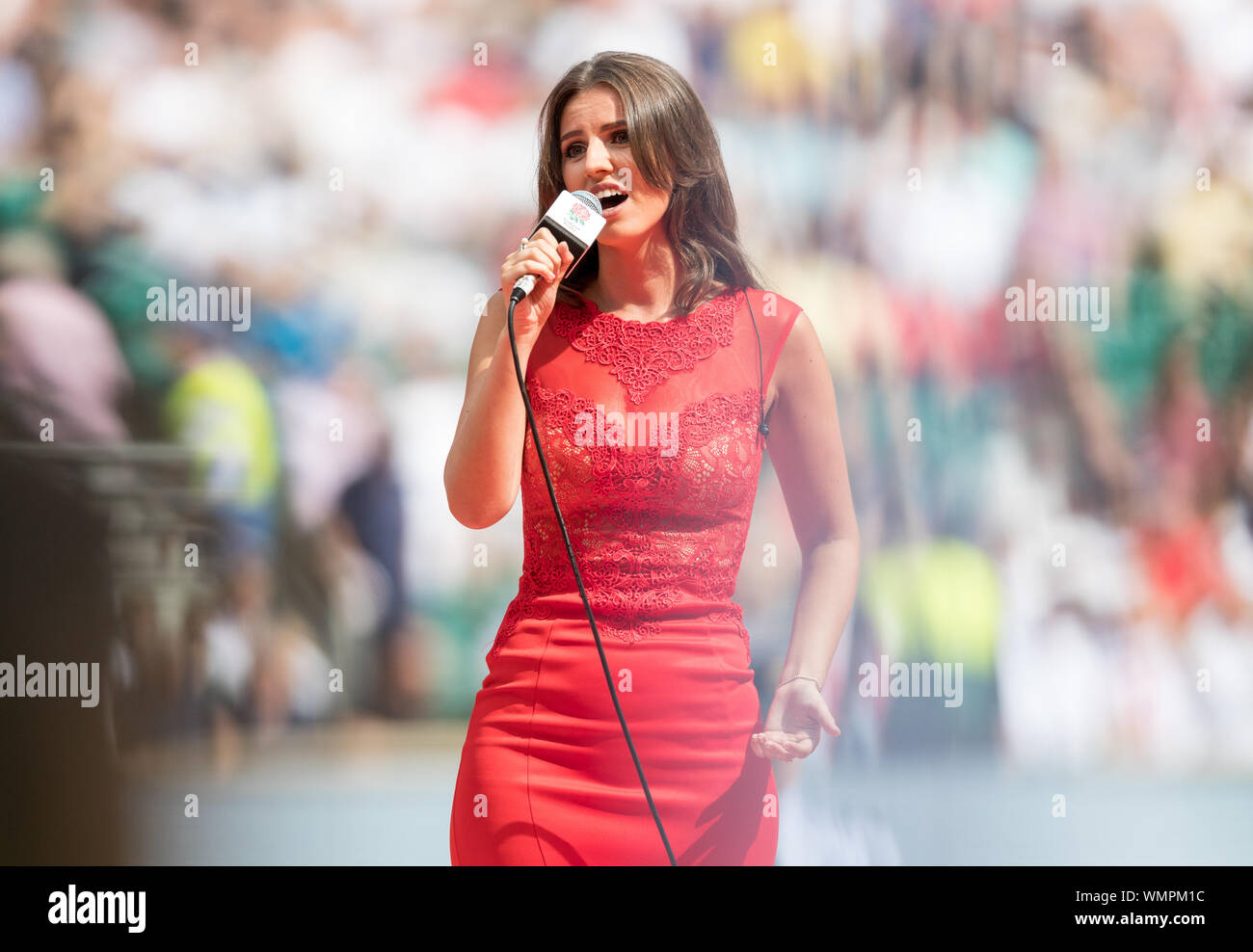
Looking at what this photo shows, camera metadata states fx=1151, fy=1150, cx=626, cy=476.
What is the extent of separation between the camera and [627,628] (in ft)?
6.07

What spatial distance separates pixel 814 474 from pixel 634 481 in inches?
13.4

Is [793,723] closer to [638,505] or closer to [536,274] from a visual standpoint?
[638,505]

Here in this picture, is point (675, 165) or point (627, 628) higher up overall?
point (675, 165)

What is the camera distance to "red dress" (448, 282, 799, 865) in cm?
180

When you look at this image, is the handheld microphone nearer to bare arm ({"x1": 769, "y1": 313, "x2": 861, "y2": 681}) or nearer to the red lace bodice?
the red lace bodice

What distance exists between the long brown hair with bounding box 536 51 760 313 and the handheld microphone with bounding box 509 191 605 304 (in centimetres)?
19

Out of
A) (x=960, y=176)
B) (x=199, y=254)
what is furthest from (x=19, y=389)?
(x=960, y=176)

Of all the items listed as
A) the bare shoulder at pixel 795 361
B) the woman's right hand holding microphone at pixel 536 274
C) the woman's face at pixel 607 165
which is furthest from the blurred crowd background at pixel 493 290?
the woman's right hand holding microphone at pixel 536 274

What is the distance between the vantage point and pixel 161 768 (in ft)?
7.57

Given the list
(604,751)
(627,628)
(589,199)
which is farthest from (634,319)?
(604,751)

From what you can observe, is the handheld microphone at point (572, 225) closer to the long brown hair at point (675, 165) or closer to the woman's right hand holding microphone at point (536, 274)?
the woman's right hand holding microphone at point (536, 274)

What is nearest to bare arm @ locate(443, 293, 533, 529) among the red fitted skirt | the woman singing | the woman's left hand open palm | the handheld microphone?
the woman singing

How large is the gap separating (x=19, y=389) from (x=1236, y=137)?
2548 mm

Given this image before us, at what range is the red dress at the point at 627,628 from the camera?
180cm
